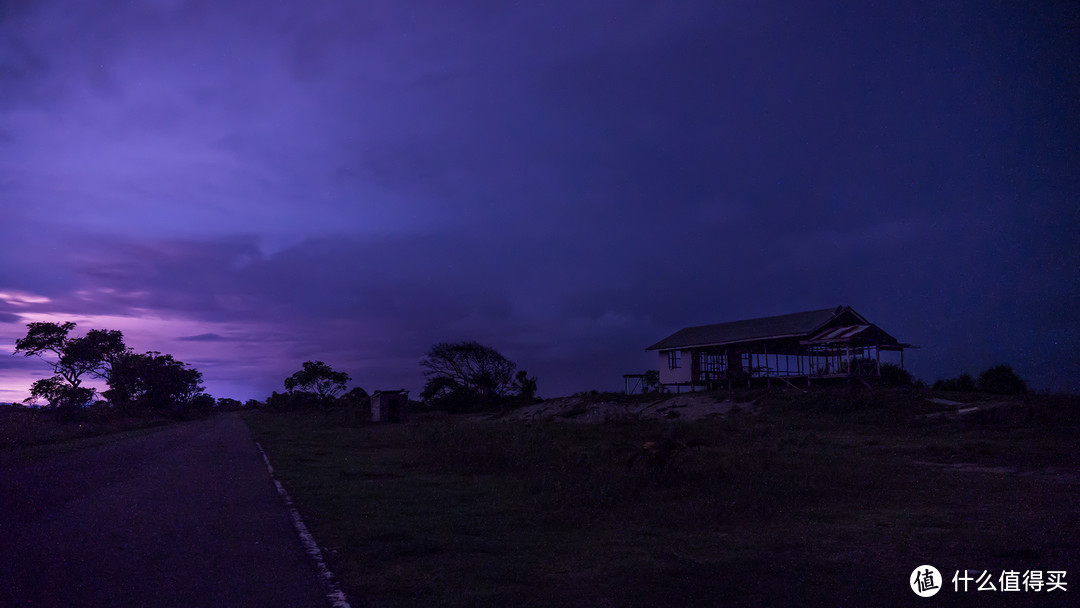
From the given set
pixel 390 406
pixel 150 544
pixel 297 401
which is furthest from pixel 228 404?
pixel 150 544

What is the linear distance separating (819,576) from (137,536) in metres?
7.96

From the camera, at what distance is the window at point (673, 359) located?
43719 mm

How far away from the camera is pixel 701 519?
28.0 feet

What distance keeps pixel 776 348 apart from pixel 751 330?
191 centimetres

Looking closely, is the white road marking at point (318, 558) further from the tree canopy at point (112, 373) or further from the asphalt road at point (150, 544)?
the tree canopy at point (112, 373)

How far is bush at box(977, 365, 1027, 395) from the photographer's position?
3095cm

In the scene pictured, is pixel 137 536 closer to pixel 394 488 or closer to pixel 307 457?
pixel 394 488

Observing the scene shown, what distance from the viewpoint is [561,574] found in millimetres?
6199

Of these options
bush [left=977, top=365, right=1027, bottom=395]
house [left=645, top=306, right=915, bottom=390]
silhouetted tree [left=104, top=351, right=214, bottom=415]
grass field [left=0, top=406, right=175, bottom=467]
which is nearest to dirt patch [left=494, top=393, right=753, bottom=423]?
house [left=645, top=306, right=915, bottom=390]

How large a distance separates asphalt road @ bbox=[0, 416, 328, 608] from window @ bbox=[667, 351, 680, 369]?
108ft

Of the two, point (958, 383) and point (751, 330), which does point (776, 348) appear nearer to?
point (751, 330)

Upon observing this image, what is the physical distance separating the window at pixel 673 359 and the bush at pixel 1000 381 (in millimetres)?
17227

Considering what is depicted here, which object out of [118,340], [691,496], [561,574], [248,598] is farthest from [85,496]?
[118,340]

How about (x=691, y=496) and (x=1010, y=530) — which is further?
(x=691, y=496)
